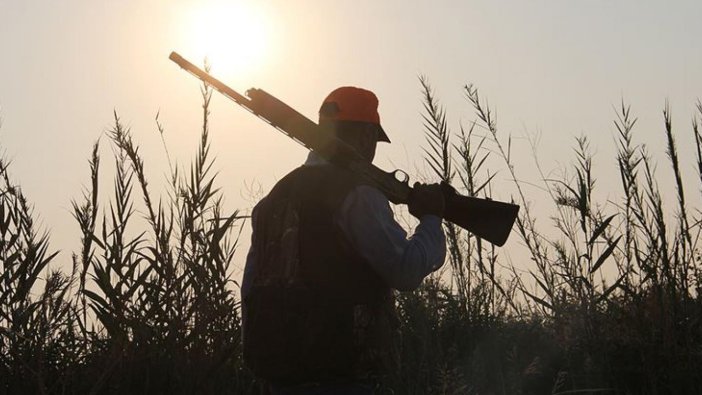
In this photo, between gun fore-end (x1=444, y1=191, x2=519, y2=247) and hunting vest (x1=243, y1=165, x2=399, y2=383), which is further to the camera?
gun fore-end (x1=444, y1=191, x2=519, y2=247)

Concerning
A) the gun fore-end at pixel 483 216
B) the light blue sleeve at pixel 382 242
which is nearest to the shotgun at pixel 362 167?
the gun fore-end at pixel 483 216

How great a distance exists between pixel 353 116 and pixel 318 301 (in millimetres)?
792

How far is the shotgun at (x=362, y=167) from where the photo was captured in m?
4.08

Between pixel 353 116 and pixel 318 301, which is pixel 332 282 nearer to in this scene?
pixel 318 301

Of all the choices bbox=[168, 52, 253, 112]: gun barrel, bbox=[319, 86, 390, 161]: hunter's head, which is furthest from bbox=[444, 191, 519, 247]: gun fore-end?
bbox=[168, 52, 253, 112]: gun barrel

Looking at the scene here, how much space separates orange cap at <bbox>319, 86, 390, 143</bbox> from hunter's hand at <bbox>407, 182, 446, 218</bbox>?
34 cm

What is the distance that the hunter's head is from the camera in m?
4.12

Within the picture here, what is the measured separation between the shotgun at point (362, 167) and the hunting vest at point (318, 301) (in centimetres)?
17

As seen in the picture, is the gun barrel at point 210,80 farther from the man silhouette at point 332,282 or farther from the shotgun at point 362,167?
the man silhouette at point 332,282

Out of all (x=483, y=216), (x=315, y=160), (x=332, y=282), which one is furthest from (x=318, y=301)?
(x=483, y=216)

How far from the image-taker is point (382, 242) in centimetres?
368

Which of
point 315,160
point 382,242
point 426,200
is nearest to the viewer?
point 382,242

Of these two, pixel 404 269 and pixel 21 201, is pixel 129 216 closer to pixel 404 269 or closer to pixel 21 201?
pixel 21 201

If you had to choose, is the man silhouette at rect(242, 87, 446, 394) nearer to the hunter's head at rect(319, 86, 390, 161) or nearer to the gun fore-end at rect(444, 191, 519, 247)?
the hunter's head at rect(319, 86, 390, 161)
